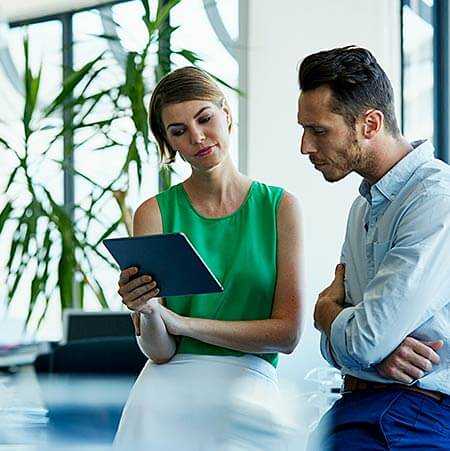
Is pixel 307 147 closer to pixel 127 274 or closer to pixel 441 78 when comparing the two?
pixel 127 274

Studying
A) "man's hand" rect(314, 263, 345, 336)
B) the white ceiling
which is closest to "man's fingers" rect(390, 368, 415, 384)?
"man's hand" rect(314, 263, 345, 336)

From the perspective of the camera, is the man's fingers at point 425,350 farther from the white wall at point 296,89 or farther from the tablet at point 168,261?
the white wall at point 296,89

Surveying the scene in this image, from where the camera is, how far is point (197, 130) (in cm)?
233

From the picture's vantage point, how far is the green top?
2328mm

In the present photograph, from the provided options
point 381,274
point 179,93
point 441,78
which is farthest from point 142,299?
point 441,78

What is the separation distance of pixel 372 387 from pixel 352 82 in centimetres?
55

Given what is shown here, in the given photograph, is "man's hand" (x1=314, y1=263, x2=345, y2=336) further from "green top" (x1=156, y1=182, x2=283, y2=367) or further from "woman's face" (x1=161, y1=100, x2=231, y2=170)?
"woman's face" (x1=161, y1=100, x2=231, y2=170)

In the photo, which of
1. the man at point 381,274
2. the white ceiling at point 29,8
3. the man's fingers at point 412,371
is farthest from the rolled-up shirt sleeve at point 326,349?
the white ceiling at point 29,8

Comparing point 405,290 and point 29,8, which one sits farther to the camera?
point 29,8

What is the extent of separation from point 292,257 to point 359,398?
1.63 ft

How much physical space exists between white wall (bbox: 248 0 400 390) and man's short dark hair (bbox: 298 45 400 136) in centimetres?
284

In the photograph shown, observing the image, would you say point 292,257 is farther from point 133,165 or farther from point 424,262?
point 133,165

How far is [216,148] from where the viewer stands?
234cm

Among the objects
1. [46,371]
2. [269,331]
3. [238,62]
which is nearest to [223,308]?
[269,331]
